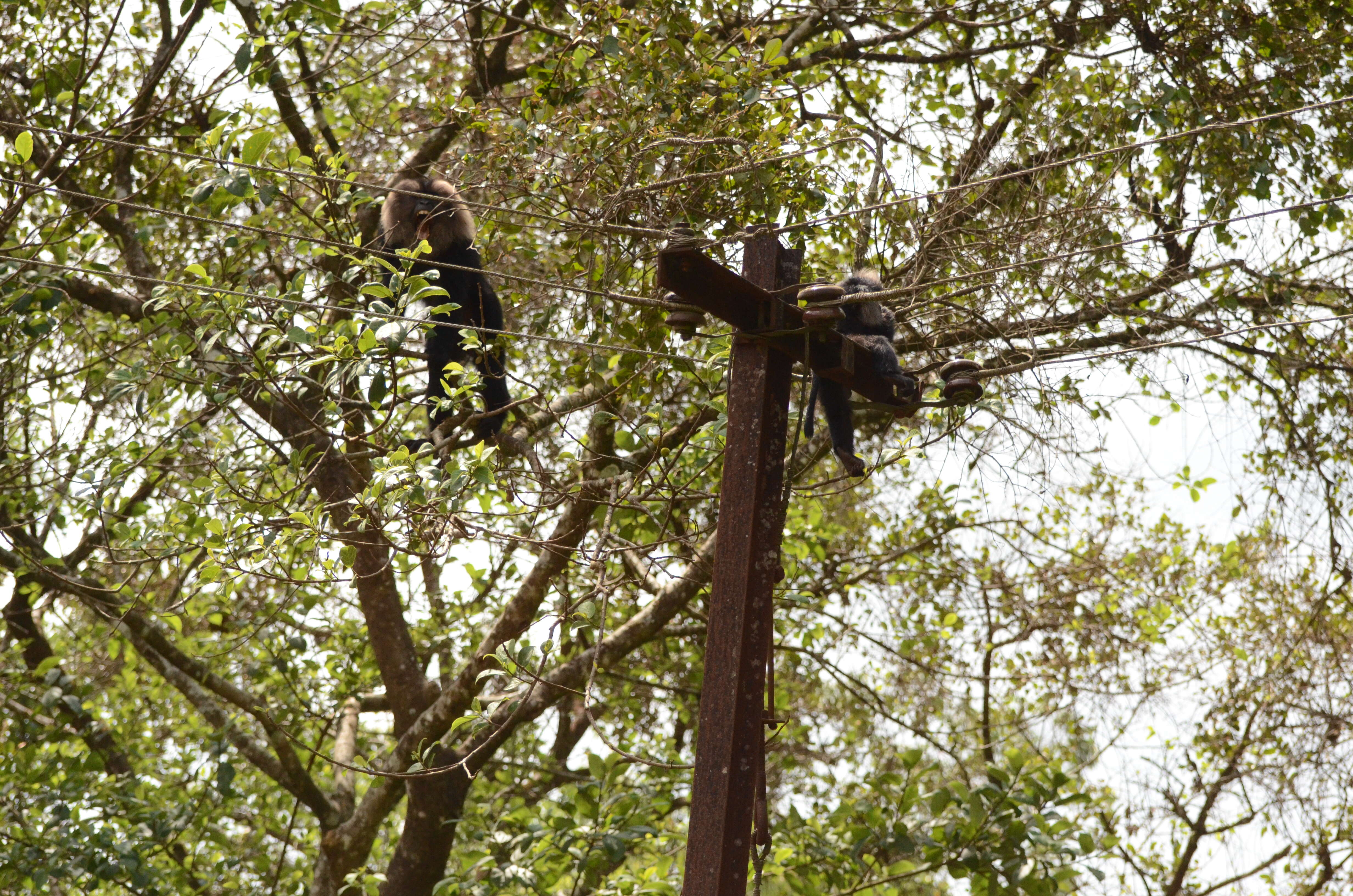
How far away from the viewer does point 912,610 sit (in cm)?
806

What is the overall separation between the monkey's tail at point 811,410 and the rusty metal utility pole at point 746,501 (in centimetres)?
38

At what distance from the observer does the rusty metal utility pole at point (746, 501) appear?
10.0 feet

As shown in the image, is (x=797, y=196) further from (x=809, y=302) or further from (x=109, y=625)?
(x=109, y=625)

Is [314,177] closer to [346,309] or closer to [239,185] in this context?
[346,309]

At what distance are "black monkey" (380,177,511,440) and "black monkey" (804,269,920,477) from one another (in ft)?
4.64

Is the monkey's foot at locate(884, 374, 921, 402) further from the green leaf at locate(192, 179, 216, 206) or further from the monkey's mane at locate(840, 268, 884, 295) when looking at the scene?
the green leaf at locate(192, 179, 216, 206)

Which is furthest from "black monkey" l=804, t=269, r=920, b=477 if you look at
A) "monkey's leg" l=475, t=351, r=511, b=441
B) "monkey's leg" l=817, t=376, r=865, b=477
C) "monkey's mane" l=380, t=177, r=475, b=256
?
"monkey's mane" l=380, t=177, r=475, b=256

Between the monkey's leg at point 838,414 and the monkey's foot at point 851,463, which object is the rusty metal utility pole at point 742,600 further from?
the monkey's leg at point 838,414

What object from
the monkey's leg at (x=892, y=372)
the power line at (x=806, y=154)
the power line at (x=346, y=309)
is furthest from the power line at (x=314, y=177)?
the monkey's leg at (x=892, y=372)

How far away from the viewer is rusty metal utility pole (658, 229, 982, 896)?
3.05m

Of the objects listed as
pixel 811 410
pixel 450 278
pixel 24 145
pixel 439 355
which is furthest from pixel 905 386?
pixel 24 145

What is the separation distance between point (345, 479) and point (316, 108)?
7.20 feet

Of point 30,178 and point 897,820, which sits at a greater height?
point 30,178

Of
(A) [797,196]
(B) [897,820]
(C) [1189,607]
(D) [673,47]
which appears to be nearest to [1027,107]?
(A) [797,196]
